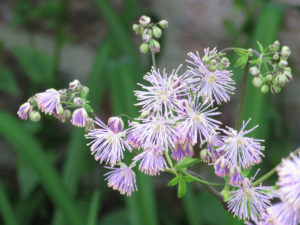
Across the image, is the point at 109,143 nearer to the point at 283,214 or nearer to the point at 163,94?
the point at 163,94

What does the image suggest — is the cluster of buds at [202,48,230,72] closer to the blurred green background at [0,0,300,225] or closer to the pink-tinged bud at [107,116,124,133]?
the pink-tinged bud at [107,116,124,133]

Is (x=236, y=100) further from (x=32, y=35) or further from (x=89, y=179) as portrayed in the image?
(x=32, y=35)


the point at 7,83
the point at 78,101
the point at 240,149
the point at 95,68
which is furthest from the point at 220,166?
the point at 7,83

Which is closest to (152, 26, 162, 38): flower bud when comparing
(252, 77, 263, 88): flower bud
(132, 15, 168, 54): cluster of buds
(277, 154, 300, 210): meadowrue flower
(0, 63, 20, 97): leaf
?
(132, 15, 168, 54): cluster of buds

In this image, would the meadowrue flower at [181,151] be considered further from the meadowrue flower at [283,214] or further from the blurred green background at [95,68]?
the blurred green background at [95,68]

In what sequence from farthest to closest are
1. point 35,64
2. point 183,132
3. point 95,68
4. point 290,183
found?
point 35,64 < point 95,68 < point 183,132 < point 290,183

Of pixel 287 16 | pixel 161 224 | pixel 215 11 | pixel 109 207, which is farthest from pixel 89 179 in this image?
pixel 287 16
